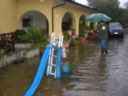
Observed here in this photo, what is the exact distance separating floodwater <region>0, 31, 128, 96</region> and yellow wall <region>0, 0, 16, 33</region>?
12.7ft

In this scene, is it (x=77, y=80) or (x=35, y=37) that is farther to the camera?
(x=35, y=37)

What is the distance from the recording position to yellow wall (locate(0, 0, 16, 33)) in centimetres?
1995


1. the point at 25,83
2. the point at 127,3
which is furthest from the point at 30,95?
the point at 127,3

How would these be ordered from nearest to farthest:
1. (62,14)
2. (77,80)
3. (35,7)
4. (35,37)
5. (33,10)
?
(77,80), (35,37), (35,7), (33,10), (62,14)

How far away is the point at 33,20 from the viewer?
26.0 meters

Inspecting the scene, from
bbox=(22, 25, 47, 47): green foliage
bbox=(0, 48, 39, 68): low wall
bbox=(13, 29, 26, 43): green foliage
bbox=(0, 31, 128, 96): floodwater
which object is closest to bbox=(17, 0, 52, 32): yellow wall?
bbox=(13, 29, 26, 43): green foliage

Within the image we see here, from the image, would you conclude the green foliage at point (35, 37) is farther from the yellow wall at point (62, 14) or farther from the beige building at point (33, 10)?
the yellow wall at point (62, 14)

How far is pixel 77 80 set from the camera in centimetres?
1261

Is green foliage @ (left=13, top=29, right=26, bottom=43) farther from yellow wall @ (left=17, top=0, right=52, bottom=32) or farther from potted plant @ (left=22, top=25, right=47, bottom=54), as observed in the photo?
yellow wall @ (left=17, top=0, right=52, bottom=32)

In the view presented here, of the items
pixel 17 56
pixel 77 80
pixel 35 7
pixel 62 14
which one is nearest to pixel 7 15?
pixel 35 7

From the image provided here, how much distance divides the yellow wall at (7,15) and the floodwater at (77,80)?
12.7ft

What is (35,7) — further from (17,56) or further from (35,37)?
(17,56)

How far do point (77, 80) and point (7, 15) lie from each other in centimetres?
962

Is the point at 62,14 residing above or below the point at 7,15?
above
